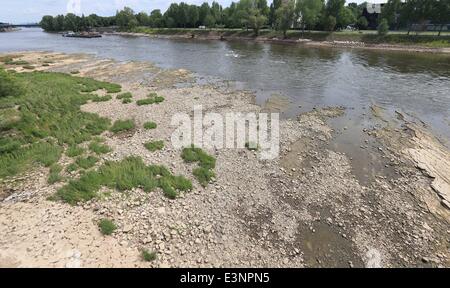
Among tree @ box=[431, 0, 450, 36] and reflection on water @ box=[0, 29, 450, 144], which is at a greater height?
tree @ box=[431, 0, 450, 36]

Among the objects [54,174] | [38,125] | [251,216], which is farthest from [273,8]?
[54,174]

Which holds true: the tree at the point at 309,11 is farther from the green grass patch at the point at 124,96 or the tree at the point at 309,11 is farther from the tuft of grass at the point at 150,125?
the tuft of grass at the point at 150,125

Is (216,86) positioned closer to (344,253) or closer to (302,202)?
(302,202)

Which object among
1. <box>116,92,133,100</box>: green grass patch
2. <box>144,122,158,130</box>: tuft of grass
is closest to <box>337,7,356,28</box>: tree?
<box>116,92,133,100</box>: green grass patch

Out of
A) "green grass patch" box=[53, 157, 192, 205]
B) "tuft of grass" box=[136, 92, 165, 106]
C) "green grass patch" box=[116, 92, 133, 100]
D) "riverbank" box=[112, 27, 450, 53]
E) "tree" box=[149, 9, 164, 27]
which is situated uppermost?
"tree" box=[149, 9, 164, 27]

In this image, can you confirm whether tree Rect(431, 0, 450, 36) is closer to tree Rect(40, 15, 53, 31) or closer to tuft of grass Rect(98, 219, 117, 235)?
tuft of grass Rect(98, 219, 117, 235)

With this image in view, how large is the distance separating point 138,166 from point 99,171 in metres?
1.73

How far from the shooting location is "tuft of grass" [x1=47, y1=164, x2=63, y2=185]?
10.4m

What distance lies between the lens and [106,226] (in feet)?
27.1

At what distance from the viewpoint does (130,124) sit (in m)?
16.6

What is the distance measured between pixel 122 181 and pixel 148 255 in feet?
13.4

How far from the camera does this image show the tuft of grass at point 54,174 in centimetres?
1036

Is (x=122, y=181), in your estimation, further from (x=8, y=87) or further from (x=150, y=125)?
(x=8, y=87)

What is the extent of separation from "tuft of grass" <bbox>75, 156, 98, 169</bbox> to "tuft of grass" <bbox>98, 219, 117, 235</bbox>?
164 inches
